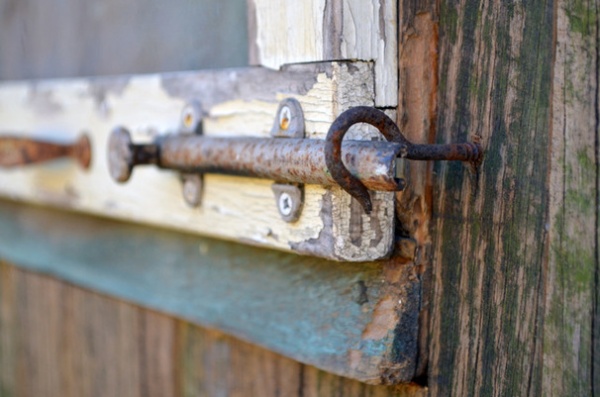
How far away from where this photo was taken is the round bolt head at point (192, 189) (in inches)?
33.4

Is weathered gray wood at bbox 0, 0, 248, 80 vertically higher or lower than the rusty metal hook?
higher

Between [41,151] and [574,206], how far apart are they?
0.79m

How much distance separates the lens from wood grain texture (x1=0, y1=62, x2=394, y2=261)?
651 millimetres

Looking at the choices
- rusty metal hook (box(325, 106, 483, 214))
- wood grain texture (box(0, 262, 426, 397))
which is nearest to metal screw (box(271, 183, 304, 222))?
rusty metal hook (box(325, 106, 483, 214))

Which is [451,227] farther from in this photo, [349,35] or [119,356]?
[119,356]

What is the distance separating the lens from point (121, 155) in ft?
2.77

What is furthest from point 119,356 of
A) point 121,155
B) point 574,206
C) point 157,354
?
point 574,206

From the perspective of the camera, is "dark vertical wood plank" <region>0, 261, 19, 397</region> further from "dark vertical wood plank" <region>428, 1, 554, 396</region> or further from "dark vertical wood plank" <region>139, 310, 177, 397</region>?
"dark vertical wood plank" <region>428, 1, 554, 396</region>

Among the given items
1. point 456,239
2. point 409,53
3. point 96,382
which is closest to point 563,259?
point 456,239

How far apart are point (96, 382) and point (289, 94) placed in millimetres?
767

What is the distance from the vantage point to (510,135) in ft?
2.00

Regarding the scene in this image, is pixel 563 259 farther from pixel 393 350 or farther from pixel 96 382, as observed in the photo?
pixel 96 382

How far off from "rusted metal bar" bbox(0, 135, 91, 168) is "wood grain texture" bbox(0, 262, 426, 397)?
257mm

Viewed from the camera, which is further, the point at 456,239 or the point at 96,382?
the point at 96,382
